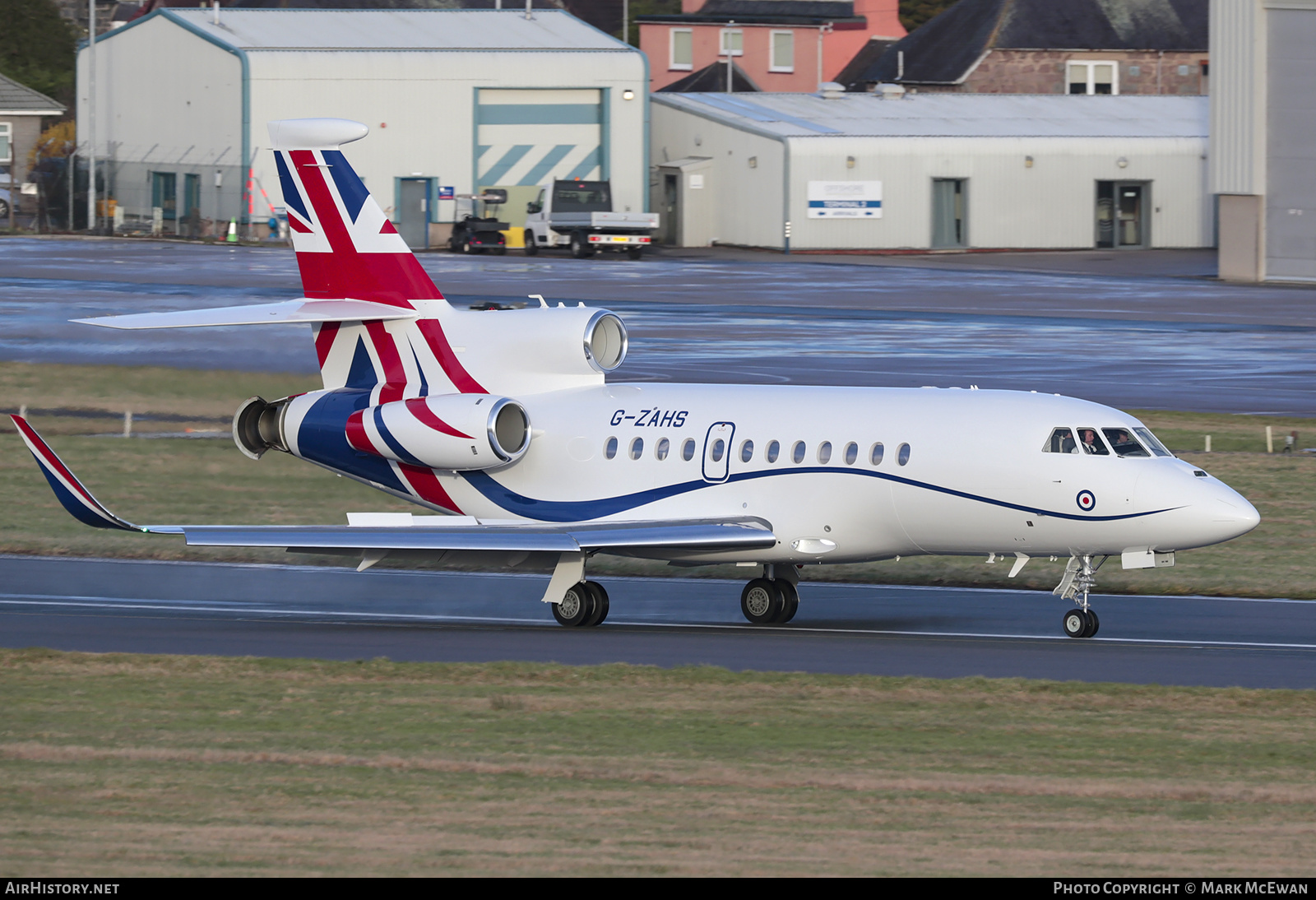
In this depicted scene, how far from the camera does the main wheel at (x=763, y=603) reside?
26.3 m

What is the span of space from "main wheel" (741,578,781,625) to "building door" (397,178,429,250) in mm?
64927

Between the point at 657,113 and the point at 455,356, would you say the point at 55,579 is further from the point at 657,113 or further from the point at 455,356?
the point at 657,113

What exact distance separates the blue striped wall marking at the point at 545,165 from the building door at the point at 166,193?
1645cm

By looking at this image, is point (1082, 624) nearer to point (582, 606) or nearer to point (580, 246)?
point (582, 606)

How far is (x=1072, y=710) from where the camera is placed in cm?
1866

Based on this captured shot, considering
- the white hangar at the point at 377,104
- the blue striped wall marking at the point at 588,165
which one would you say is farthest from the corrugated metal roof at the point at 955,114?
the white hangar at the point at 377,104

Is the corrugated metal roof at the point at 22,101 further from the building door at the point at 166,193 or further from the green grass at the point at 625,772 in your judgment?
the green grass at the point at 625,772

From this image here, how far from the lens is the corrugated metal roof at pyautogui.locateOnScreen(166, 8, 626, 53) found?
87062 mm

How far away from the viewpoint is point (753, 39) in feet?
424

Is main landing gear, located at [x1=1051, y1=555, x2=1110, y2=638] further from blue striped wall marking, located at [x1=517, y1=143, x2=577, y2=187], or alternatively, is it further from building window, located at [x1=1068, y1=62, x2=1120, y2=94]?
building window, located at [x1=1068, y1=62, x2=1120, y2=94]

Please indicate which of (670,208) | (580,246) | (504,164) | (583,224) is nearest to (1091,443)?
(583,224)

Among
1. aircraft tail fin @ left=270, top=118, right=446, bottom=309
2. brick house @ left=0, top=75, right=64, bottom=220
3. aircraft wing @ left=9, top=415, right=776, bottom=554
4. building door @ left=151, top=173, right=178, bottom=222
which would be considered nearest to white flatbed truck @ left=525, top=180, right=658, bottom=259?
building door @ left=151, top=173, right=178, bottom=222

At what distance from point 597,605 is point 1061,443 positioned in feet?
22.0
